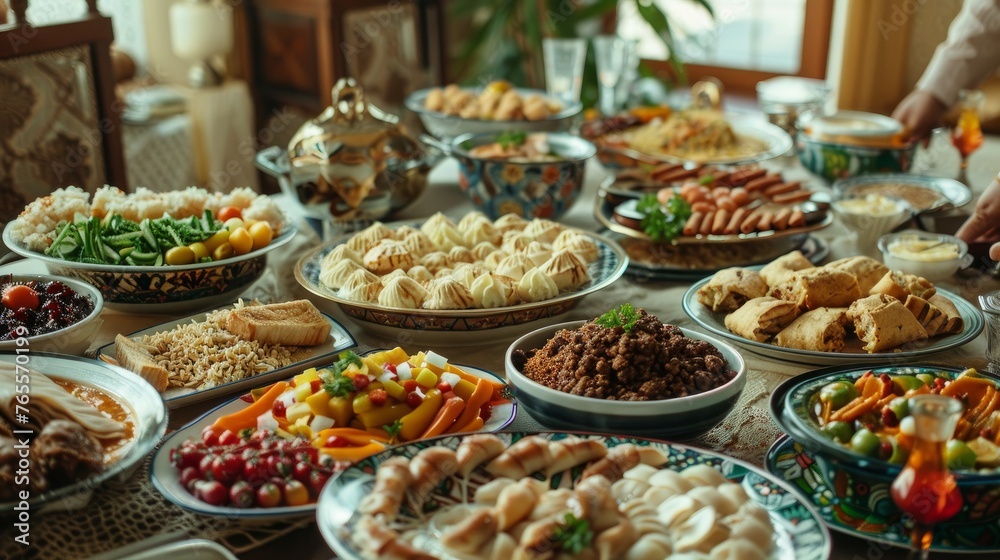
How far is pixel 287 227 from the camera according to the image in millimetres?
2135

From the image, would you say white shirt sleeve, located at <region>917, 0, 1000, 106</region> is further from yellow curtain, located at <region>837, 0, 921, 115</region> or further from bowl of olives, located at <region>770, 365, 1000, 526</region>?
bowl of olives, located at <region>770, 365, 1000, 526</region>

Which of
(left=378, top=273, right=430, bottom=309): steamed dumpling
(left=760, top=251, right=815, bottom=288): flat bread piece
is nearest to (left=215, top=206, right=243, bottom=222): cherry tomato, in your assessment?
(left=378, top=273, right=430, bottom=309): steamed dumpling

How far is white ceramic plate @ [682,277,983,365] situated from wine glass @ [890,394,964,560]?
0.54 metres

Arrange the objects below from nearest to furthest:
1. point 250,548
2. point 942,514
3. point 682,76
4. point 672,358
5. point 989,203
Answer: point 942,514, point 250,548, point 672,358, point 989,203, point 682,76

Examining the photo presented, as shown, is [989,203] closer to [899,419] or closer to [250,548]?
[899,419]

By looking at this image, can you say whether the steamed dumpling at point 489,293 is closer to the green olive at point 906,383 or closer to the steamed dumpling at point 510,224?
the steamed dumpling at point 510,224

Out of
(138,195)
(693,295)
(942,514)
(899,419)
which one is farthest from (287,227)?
(942,514)

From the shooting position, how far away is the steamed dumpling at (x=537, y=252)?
199cm

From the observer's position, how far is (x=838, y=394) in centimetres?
136

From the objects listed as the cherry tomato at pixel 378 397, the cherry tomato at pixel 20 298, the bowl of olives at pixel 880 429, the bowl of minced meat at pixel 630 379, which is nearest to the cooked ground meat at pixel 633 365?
the bowl of minced meat at pixel 630 379

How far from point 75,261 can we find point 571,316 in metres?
1.00

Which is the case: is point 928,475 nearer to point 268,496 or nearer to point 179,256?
point 268,496

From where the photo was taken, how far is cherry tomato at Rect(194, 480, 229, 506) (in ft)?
3.98

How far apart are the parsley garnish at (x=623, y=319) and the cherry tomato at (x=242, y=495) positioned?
611 millimetres
